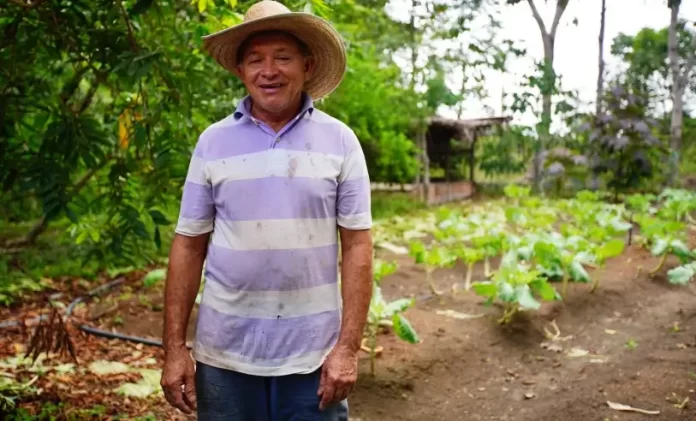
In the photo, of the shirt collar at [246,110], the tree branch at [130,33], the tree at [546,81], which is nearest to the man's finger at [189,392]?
the shirt collar at [246,110]

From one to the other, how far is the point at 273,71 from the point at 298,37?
0.49 feet

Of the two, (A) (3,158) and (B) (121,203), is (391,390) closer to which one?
(B) (121,203)

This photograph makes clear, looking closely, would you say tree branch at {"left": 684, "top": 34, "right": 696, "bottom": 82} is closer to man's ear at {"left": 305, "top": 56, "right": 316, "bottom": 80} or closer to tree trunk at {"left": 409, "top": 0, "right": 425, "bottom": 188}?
tree trunk at {"left": 409, "top": 0, "right": 425, "bottom": 188}

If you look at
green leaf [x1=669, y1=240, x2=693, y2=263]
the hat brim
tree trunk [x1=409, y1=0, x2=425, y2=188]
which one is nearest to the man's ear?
the hat brim

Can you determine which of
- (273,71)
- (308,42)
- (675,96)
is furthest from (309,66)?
(675,96)

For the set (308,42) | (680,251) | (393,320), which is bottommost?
(393,320)

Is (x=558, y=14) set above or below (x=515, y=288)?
above

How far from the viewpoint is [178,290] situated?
5.97ft

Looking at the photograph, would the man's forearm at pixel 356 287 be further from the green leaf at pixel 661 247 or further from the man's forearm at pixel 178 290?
the green leaf at pixel 661 247

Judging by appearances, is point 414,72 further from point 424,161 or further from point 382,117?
point 424,161

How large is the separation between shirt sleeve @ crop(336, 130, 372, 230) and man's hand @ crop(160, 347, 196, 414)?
564 mm

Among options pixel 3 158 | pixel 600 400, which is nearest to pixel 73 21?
pixel 3 158

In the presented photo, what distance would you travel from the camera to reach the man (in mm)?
1718

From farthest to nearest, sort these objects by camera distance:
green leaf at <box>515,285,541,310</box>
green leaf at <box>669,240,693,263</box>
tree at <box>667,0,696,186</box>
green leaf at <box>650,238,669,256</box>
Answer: tree at <box>667,0,696,186</box> < green leaf at <box>650,238,669,256</box> < green leaf at <box>669,240,693,263</box> < green leaf at <box>515,285,541,310</box>
